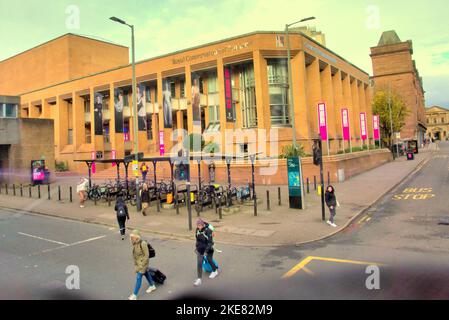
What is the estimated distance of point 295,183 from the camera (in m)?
17.2

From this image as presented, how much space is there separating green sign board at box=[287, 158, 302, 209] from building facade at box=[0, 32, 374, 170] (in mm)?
16365

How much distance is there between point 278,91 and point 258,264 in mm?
30562

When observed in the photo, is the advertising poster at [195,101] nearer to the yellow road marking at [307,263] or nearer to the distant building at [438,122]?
the yellow road marking at [307,263]

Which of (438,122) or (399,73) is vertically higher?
(399,73)

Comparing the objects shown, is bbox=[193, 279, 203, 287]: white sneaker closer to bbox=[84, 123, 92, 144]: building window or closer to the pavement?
the pavement

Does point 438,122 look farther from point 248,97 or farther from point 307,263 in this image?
point 307,263

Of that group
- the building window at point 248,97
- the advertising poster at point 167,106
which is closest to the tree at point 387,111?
the building window at point 248,97

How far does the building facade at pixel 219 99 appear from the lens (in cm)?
3509

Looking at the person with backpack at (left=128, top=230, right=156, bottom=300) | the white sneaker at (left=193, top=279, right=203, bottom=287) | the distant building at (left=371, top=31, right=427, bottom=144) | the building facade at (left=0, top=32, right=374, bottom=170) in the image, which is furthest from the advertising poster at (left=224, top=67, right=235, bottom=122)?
the distant building at (left=371, top=31, right=427, bottom=144)

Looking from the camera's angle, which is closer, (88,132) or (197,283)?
(197,283)

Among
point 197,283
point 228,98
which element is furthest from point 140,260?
point 228,98

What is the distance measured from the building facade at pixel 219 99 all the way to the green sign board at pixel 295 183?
16365mm
